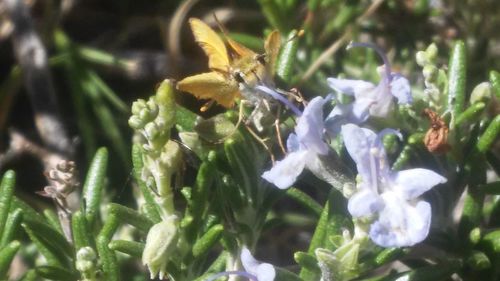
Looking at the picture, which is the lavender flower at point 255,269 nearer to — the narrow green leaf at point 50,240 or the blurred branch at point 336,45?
the narrow green leaf at point 50,240

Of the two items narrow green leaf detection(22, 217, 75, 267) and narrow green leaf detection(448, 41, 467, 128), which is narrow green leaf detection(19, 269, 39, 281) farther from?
narrow green leaf detection(448, 41, 467, 128)

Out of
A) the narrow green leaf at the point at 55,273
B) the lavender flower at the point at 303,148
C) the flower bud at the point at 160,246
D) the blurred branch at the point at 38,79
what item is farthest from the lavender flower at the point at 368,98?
the blurred branch at the point at 38,79

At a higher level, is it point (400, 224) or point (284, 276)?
point (400, 224)

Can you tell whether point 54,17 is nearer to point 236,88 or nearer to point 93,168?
point 93,168

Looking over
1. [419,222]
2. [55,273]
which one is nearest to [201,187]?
[55,273]

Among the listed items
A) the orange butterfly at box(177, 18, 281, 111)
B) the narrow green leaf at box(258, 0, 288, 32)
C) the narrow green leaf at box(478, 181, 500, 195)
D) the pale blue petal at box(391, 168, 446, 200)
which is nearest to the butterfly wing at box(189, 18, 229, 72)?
the orange butterfly at box(177, 18, 281, 111)

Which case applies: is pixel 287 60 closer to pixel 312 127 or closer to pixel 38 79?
pixel 312 127

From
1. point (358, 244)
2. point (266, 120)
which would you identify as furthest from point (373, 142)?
point (266, 120)
